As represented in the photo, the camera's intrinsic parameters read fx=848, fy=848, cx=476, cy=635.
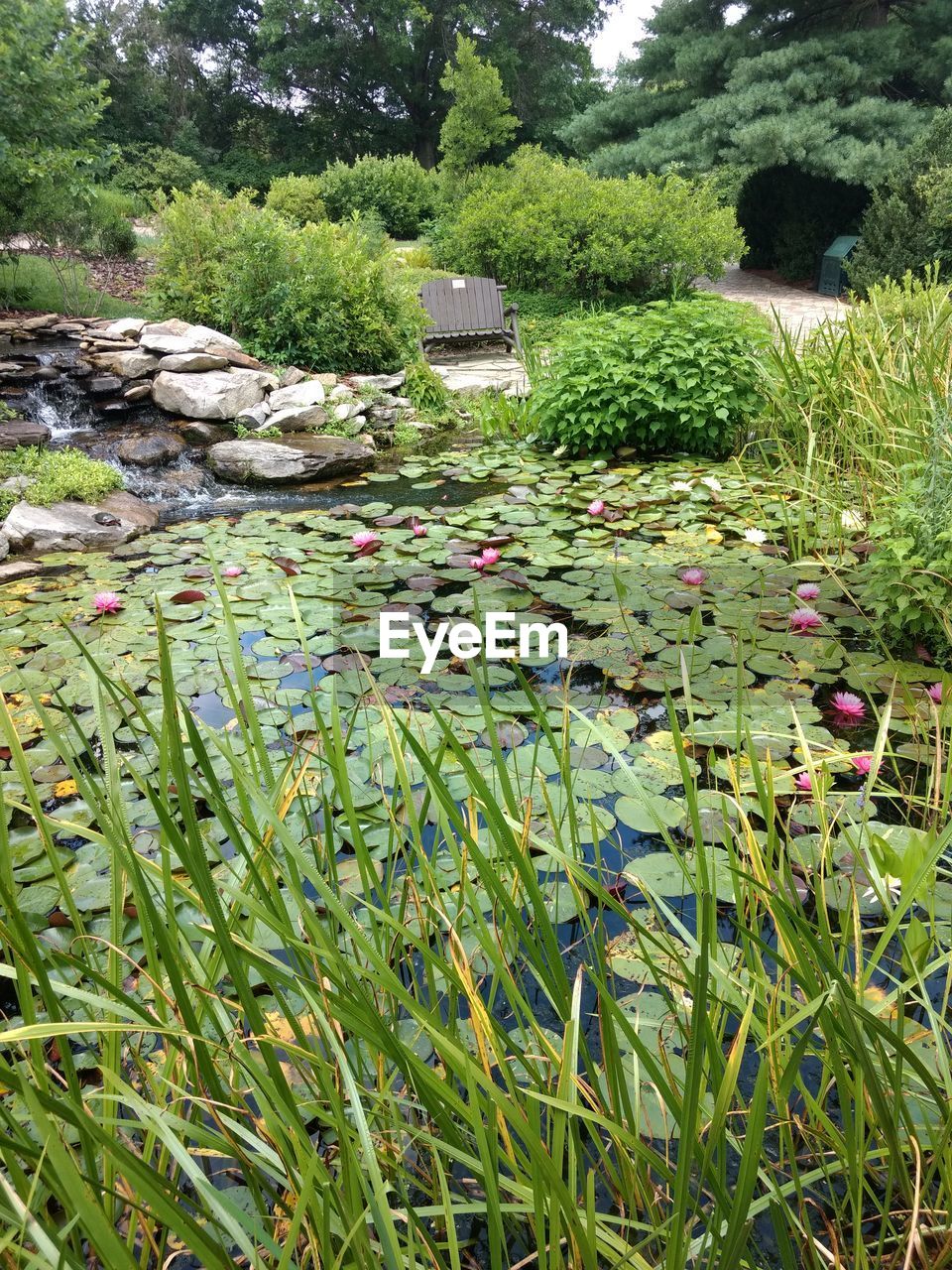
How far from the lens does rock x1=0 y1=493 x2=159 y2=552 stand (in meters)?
3.80

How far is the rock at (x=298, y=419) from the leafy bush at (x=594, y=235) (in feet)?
16.2

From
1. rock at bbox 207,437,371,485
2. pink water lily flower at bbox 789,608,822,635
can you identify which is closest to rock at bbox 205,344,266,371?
rock at bbox 207,437,371,485

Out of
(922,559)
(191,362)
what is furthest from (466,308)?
Answer: (922,559)

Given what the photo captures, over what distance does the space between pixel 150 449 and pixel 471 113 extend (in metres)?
10.7

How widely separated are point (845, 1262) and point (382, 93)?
2490cm

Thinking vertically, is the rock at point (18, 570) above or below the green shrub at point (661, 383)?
below

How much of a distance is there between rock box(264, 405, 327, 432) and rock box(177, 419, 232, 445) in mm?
297

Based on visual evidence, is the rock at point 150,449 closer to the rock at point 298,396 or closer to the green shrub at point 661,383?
the rock at point 298,396

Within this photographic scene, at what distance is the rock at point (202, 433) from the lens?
219 inches

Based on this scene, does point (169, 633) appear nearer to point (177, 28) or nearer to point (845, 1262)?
point (845, 1262)

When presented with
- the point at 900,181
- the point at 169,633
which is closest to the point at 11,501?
the point at 169,633

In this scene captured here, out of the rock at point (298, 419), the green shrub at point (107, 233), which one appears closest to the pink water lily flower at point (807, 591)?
the rock at point (298, 419)

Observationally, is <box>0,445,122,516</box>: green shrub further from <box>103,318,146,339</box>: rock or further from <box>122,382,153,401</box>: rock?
<box>103,318,146,339</box>: rock

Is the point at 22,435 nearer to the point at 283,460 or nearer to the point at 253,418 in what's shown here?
the point at 253,418
